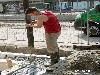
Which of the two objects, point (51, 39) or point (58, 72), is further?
point (51, 39)

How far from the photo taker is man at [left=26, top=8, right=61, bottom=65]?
8955 millimetres

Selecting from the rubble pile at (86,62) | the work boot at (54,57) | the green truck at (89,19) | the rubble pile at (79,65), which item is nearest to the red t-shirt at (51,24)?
the work boot at (54,57)

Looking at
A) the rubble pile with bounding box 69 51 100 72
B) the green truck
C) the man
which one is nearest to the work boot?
the man

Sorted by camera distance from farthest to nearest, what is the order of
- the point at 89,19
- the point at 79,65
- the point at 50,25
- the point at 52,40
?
the point at 89,19, the point at 52,40, the point at 50,25, the point at 79,65

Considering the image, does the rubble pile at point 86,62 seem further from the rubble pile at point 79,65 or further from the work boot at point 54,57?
the work boot at point 54,57

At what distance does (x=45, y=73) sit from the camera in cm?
848

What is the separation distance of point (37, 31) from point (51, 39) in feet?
38.1

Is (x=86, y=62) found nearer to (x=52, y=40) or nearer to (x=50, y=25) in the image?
(x=52, y=40)

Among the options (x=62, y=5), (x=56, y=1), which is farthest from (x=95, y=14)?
(x=56, y=1)

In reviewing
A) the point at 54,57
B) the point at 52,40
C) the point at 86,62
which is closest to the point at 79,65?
the point at 86,62

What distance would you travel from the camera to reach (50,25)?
9289 mm

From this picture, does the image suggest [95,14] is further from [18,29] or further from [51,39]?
[51,39]

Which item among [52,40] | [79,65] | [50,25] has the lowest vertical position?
[79,65]

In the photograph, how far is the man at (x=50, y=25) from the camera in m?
8.95
